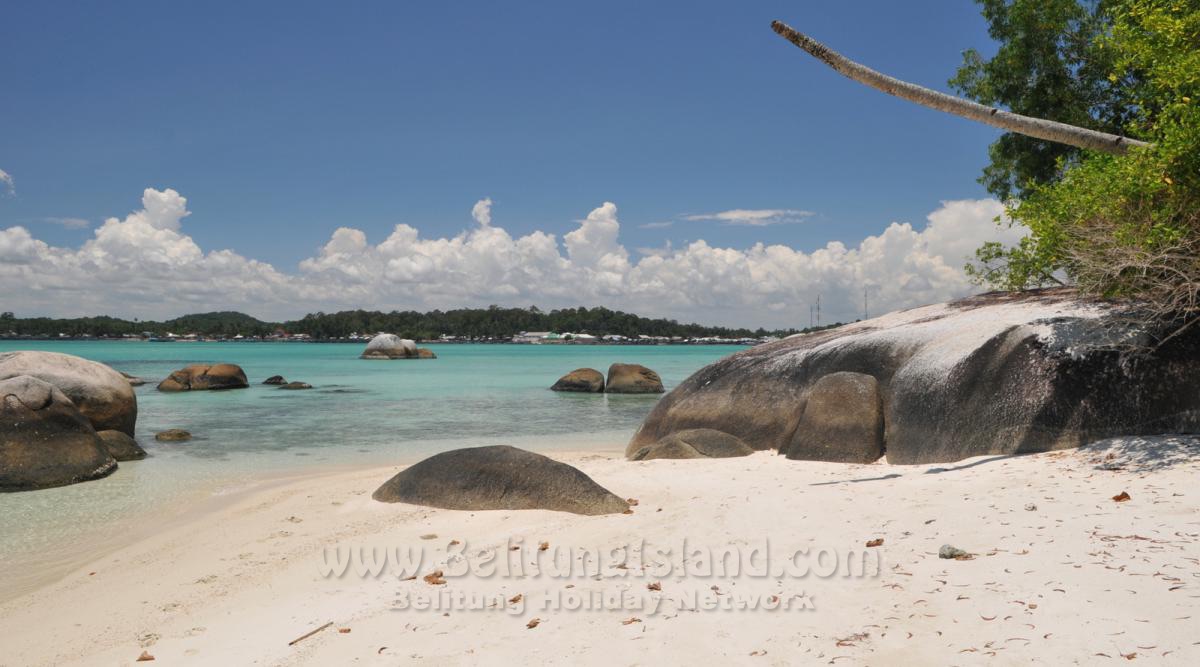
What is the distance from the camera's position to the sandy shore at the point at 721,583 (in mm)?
4195

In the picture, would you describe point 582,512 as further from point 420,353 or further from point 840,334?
point 420,353

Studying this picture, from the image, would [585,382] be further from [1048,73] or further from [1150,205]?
[1150,205]

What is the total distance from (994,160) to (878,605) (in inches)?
763

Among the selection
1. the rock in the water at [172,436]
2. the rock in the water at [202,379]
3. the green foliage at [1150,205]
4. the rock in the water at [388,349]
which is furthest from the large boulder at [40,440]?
the rock in the water at [388,349]

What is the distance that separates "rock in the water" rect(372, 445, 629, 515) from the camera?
8.22 meters

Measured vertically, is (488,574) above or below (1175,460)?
below

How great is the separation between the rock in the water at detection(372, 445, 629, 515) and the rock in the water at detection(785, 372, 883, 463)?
3.93 meters

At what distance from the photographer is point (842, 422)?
10695mm

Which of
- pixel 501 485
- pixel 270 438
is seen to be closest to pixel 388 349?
pixel 270 438

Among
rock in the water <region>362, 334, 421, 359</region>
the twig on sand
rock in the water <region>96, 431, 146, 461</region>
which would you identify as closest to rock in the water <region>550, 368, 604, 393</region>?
rock in the water <region>96, 431, 146, 461</region>

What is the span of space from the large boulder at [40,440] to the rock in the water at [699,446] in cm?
1001

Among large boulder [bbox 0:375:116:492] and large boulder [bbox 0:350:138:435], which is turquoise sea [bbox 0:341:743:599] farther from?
large boulder [bbox 0:350:138:435]

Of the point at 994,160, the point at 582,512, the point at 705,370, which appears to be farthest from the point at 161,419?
the point at 994,160

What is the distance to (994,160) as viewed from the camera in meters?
20.3
